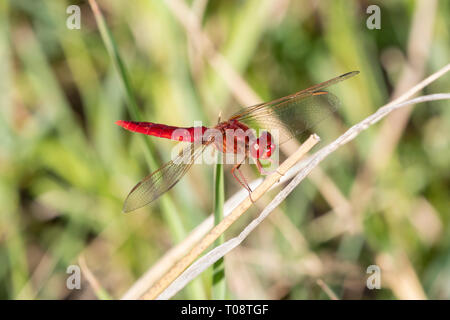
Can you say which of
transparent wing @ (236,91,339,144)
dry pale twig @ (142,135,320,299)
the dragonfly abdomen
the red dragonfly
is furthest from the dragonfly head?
dry pale twig @ (142,135,320,299)

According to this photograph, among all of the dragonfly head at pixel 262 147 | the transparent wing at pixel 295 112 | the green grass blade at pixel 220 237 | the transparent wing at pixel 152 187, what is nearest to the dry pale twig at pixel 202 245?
the green grass blade at pixel 220 237

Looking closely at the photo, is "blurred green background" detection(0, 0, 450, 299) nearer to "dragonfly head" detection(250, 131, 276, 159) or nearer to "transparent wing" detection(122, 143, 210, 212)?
"dragonfly head" detection(250, 131, 276, 159)

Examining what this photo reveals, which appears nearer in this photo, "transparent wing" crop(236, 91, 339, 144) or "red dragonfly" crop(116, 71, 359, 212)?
"red dragonfly" crop(116, 71, 359, 212)

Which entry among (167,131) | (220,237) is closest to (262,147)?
(167,131)

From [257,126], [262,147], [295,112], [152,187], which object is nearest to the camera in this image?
[152,187]

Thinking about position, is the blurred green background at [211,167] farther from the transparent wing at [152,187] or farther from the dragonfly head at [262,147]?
the transparent wing at [152,187]

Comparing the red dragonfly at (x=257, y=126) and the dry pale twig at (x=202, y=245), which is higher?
the red dragonfly at (x=257, y=126)

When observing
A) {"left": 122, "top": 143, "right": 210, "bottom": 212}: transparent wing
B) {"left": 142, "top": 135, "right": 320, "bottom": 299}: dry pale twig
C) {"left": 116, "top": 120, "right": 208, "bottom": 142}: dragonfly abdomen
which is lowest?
{"left": 142, "top": 135, "right": 320, "bottom": 299}: dry pale twig

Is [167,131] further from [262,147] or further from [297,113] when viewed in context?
[297,113]
